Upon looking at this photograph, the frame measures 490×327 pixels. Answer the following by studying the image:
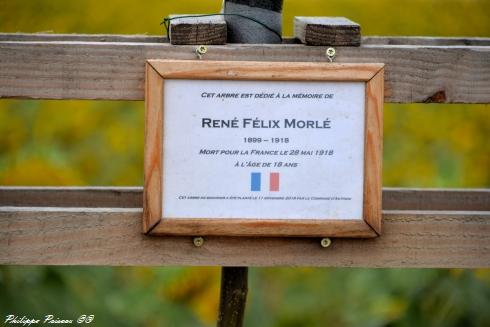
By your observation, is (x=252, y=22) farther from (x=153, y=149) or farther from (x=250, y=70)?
(x=153, y=149)

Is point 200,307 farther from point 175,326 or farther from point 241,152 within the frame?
point 241,152

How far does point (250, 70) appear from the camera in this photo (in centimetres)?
174

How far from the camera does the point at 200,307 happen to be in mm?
3459

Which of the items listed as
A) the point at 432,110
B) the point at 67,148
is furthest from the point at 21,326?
the point at 432,110

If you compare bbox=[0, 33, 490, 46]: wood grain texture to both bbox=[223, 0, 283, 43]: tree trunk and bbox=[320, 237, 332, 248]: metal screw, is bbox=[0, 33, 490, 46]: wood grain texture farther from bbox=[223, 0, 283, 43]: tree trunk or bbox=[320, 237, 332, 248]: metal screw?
bbox=[320, 237, 332, 248]: metal screw

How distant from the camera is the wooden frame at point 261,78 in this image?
173 cm

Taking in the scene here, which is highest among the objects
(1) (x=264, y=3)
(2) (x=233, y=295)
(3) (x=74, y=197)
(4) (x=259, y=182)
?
(1) (x=264, y=3)

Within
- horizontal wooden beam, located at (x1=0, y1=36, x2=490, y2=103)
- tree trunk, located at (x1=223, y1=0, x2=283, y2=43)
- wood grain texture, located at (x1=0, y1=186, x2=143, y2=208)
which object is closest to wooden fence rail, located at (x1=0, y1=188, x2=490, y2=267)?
horizontal wooden beam, located at (x1=0, y1=36, x2=490, y2=103)

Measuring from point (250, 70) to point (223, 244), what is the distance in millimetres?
345

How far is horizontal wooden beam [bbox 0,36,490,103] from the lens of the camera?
1.74m

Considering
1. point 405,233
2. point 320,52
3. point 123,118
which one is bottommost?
point 123,118

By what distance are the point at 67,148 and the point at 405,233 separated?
9.08ft

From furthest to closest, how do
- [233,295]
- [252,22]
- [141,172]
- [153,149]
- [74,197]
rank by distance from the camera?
[141,172]
[74,197]
[233,295]
[252,22]
[153,149]

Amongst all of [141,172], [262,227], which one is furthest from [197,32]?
[141,172]
